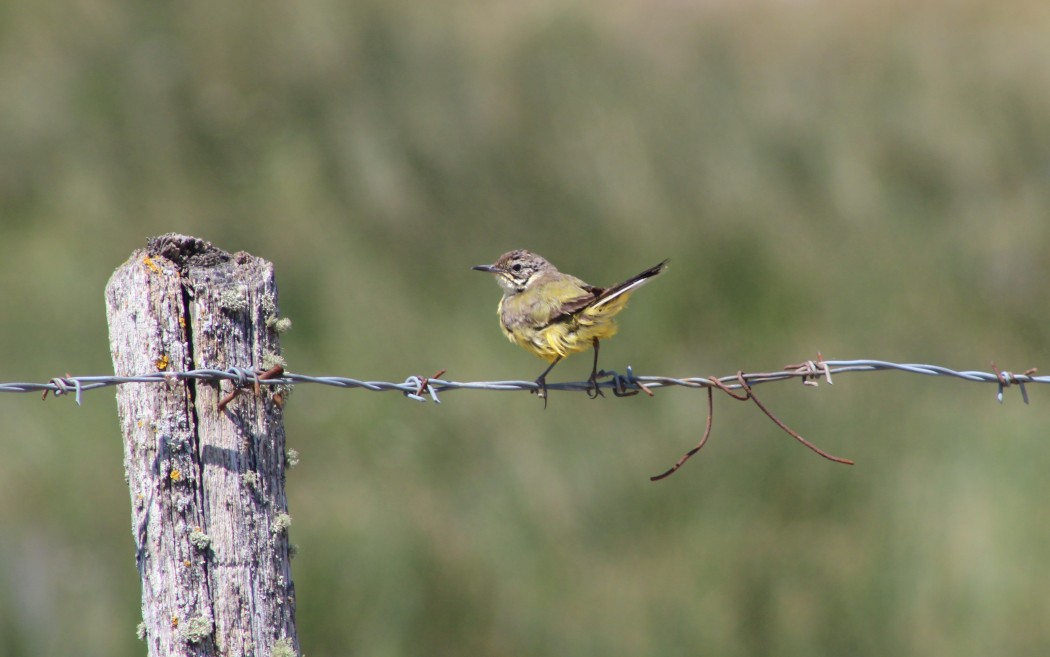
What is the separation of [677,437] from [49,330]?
4007 millimetres

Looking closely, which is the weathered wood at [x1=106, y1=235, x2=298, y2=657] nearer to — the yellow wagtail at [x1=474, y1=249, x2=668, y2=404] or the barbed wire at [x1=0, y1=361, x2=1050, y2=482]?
the barbed wire at [x1=0, y1=361, x2=1050, y2=482]

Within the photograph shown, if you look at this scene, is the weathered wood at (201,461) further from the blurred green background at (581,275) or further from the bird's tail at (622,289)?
the blurred green background at (581,275)

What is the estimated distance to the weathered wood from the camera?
9.89ft

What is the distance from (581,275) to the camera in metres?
7.88

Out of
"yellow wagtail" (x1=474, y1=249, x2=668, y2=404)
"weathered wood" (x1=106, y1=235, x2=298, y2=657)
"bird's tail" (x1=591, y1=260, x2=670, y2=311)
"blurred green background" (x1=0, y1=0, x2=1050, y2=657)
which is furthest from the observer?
Answer: "blurred green background" (x1=0, y1=0, x2=1050, y2=657)

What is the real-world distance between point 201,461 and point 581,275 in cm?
503

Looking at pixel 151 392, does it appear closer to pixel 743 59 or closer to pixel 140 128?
pixel 140 128

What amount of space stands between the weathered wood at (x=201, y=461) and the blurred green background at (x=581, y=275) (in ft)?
10.3

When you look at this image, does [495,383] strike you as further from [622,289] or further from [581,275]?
[581,275]

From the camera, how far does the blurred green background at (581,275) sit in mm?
6391

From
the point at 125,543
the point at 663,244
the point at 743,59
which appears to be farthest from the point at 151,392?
the point at 743,59

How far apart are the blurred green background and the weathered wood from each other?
314cm

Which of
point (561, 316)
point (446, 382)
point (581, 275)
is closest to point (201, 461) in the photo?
point (446, 382)

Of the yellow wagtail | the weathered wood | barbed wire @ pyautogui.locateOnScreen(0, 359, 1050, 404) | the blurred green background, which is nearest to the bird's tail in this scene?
the yellow wagtail
